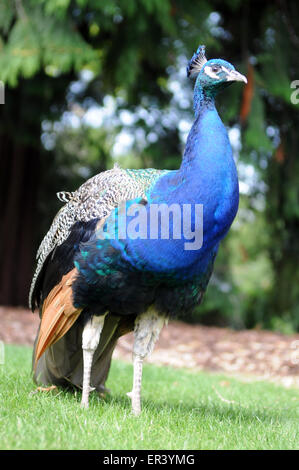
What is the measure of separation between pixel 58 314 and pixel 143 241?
0.77 metres

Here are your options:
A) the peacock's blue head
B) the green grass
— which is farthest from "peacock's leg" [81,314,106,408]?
the peacock's blue head

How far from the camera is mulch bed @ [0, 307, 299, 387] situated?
666 cm

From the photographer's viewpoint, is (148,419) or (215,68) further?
(215,68)

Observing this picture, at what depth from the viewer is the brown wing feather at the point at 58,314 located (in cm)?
347

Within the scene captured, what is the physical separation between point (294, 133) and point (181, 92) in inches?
77.3

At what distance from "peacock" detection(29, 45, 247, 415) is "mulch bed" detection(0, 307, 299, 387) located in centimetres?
309

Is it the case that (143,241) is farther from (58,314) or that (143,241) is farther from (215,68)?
(215,68)

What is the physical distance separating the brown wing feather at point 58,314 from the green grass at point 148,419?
360 mm

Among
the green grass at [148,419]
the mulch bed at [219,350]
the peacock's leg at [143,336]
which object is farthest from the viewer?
the mulch bed at [219,350]

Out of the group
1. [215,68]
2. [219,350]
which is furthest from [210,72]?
[219,350]

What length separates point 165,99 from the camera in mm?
9234

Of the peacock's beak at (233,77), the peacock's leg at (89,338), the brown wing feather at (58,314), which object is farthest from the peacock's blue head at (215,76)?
the peacock's leg at (89,338)

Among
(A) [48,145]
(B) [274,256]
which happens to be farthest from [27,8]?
(B) [274,256]

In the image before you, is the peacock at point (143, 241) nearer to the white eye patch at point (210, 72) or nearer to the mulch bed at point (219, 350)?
the white eye patch at point (210, 72)
